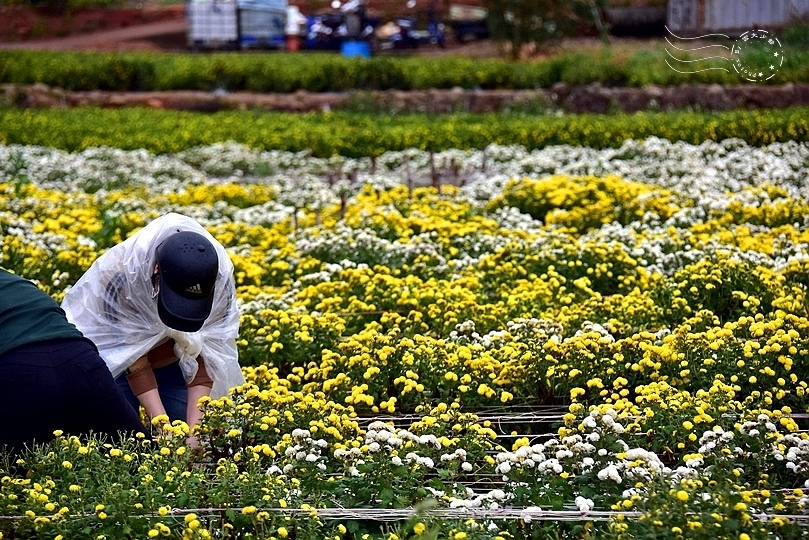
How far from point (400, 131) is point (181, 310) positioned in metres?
8.18

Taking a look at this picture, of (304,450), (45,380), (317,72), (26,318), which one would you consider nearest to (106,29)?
(317,72)

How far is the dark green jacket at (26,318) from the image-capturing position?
12.8 feet

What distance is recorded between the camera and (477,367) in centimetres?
483

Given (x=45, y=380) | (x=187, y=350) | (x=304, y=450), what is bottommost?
(x=304, y=450)

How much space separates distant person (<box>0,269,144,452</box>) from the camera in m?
3.86

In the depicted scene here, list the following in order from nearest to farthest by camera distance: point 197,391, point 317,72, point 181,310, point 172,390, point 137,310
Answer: point 181,310 → point 137,310 → point 197,391 → point 172,390 → point 317,72

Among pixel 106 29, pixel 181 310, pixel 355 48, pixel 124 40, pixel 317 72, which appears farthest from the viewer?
pixel 106 29

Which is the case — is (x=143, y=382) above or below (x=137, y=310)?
below

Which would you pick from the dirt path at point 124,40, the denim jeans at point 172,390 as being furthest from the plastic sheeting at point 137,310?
the dirt path at point 124,40

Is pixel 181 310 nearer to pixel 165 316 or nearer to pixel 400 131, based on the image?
pixel 165 316

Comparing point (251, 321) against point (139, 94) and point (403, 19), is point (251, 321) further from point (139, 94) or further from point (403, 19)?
point (403, 19)

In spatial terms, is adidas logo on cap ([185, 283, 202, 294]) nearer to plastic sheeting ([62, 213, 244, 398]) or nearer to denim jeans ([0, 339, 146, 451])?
plastic sheeting ([62, 213, 244, 398])

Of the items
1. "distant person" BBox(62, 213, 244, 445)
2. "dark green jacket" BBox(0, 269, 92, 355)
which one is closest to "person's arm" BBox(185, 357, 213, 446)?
"distant person" BBox(62, 213, 244, 445)

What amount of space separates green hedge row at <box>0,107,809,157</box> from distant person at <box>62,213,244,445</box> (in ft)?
22.3
